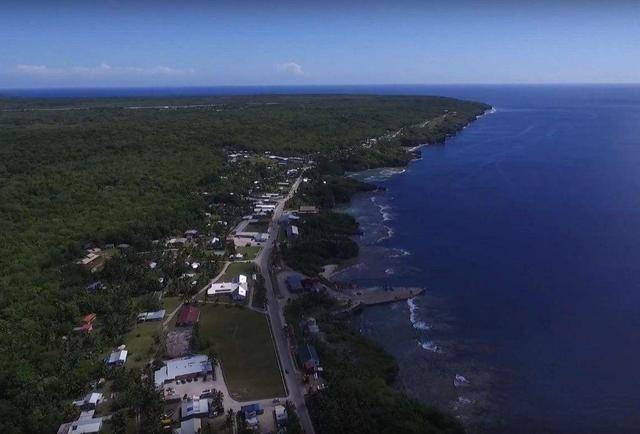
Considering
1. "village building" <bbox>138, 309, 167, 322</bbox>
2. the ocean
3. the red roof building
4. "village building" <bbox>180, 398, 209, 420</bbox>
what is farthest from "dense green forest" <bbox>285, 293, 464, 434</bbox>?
"village building" <bbox>138, 309, 167, 322</bbox>

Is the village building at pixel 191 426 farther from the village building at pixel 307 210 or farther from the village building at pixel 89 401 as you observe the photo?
the village building at pixel 307 210

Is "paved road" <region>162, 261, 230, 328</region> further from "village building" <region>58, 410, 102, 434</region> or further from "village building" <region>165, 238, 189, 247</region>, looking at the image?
"village building" <region>58, 410, 102, 434</region>

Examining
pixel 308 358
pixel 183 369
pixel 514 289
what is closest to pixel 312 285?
pixel 308 358

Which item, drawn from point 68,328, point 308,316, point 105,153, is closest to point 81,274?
point 68,328

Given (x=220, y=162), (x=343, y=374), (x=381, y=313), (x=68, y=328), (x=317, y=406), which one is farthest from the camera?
(x=220, y=162)

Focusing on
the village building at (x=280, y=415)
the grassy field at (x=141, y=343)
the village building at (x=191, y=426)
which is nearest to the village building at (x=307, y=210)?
the grassy field at (x=141, y=343)

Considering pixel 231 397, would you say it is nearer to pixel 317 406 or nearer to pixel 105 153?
pixel 317 406

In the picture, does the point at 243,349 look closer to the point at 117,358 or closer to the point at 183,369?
the point at 183,369
